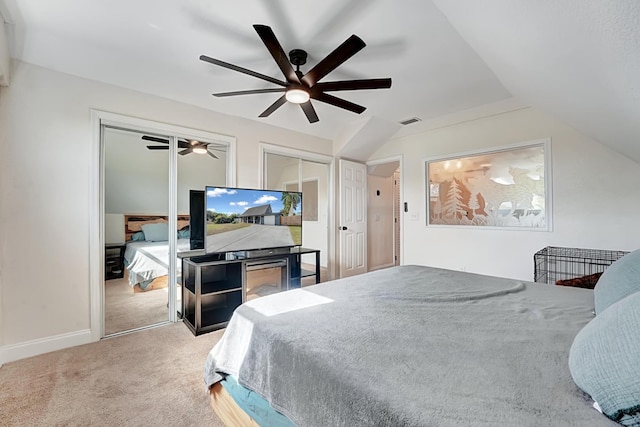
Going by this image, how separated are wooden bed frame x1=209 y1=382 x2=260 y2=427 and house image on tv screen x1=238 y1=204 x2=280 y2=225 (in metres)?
1.90

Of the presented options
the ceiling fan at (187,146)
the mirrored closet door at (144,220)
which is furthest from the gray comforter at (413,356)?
the ceiling fan at (187,146)

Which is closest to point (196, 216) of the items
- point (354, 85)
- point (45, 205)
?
point (45, 205)

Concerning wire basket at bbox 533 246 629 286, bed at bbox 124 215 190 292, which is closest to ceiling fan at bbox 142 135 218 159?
Answer: bed at bbox 124 215 190 292

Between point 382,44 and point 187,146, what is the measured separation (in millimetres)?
2322

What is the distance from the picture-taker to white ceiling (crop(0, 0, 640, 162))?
4.47 ft

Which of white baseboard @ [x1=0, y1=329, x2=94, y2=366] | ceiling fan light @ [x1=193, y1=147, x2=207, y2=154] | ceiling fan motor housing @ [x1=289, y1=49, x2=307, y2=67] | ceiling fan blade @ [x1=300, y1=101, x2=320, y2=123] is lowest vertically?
white baseboard @ [x1=0, y1=329, x2=94, y2=366]

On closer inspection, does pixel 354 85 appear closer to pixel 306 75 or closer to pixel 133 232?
pixel 306 75

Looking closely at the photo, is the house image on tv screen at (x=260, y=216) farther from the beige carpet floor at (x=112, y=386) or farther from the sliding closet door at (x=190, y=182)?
the beige carpet floor at (x=112, y=386)

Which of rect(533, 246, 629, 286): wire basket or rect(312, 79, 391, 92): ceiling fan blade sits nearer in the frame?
rect(312, 79, 391, 92): ceiling fan blade

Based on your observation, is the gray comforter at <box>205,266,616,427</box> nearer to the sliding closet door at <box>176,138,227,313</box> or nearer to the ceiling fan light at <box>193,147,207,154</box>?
the sliding closet door at <box>176,138,227,313</box>

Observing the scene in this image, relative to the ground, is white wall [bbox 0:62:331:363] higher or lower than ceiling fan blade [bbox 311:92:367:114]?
lower

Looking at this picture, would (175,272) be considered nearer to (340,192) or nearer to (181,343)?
(181,343)

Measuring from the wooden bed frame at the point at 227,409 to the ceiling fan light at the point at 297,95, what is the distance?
214cm

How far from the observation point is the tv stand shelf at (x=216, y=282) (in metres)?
2.77
